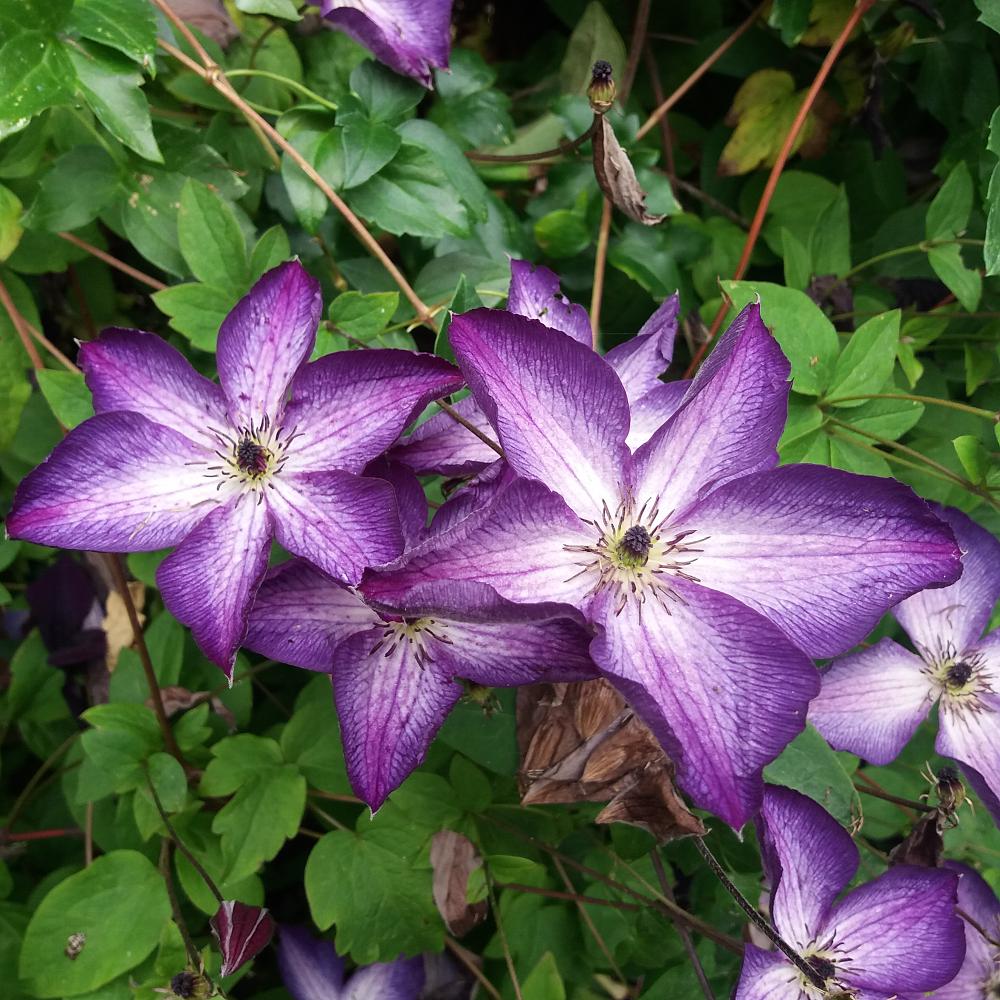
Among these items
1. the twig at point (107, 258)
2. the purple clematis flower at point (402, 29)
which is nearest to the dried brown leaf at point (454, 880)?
the twig at point (107, 258)

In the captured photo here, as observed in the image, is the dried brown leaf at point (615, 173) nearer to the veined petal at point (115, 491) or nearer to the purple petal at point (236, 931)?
the veined petal at point (115, 491)

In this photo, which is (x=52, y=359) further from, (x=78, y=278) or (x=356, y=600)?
(x=356, y=600)

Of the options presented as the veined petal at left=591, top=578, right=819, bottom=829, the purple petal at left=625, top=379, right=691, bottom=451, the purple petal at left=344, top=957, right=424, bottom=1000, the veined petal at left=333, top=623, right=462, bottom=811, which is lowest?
the purple petal at left=344, top=957, right=424, bottom=1000

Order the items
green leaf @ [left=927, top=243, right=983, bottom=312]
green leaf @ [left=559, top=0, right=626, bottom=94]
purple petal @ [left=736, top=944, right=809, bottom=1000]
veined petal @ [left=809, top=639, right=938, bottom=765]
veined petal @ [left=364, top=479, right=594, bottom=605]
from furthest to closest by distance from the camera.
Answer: green leaf @ [left=559, top=0, right=626, bottom=94], green leaf @ [left=927, top=243, right=983, bottom=312], veined petal @ [left=809, top=639, right=938, bottom=765], purple petal @ [left=736, top=944, right=809, bottom=1000], veined petal @ [left=364, top=479, right=594, bottom=605]

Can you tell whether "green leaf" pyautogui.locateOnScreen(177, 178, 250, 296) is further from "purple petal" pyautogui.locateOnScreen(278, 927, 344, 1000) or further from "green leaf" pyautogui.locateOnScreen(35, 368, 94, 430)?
"purple petal" pyautogui.locateOnScreen(278, 927, 344, 1000)

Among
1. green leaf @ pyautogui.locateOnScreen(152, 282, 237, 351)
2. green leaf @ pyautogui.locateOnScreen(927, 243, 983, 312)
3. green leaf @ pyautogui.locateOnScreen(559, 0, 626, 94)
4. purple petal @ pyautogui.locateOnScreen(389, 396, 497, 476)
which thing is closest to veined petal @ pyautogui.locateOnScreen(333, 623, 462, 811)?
purple petal @ pyautogui.locateOnScreen(389, 396, 497, 476)

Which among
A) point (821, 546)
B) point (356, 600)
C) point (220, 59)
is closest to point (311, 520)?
point (356, 600)
